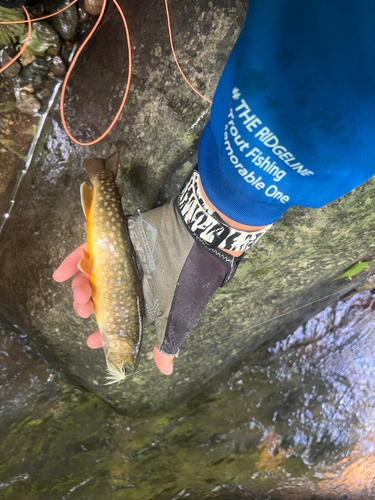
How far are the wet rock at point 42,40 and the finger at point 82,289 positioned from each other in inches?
72.7

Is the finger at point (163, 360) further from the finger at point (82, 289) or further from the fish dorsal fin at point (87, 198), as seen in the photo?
the fish dorsal fin at point (87, 198)

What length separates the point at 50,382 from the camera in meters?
3.07

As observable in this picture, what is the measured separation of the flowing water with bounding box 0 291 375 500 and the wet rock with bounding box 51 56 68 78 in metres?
2.23

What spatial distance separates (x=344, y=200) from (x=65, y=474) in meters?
3.28

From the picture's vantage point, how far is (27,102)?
9.04 feet

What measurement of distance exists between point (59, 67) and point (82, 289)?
1886mm

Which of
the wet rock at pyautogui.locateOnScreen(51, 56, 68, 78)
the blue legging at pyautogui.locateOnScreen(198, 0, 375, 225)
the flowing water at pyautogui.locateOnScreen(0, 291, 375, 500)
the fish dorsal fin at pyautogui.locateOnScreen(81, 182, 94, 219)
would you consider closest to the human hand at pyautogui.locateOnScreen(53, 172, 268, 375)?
the fish dorsal fin at pyautogui.locateOnScreen(81, 182, 94, 219)

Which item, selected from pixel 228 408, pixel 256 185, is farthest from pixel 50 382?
pixel 256 185

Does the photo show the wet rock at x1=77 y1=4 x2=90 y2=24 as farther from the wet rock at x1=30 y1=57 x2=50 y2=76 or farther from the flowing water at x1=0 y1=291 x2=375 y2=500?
the flowing water at x1=0 y1=291 x2=375 y2=500

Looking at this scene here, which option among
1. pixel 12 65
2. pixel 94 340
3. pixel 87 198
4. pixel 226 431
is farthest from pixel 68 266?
pixel 226 431

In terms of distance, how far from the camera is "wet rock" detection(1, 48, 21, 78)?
2.59 meters

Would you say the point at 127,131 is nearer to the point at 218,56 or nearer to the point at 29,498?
the point at 218,56

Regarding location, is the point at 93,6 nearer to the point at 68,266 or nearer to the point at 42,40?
the point at 42,40

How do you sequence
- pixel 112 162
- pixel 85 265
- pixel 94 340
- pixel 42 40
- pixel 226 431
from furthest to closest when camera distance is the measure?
pixel 226 431 → pixel 42 40 → pixel 94 340 → pixel 112 162 → pixel 85 265
